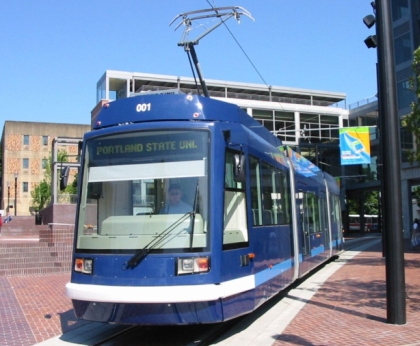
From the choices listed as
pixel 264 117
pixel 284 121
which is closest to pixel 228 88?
pixel 264 117

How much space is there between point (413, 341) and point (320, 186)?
984 centimetres

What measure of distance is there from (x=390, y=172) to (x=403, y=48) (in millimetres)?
33105

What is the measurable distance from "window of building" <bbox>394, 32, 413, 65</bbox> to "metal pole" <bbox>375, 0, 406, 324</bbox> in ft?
104

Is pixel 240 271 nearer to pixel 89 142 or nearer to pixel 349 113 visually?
pixel 89 142

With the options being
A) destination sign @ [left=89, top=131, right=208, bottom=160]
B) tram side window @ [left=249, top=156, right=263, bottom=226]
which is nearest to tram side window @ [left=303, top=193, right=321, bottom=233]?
tram side window @ [left=249, top=156, right=263, bottom=226]

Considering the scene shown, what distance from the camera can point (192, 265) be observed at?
6930 mm

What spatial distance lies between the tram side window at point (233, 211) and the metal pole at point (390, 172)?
224 centimetres

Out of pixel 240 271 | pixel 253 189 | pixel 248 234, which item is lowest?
pixel 240 271

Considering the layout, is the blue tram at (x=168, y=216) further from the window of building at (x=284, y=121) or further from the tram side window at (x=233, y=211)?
the window of building at (x=284, y=121)

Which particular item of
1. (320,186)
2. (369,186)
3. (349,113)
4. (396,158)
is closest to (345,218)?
(369,186)

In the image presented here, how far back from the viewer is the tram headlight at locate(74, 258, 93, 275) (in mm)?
7371

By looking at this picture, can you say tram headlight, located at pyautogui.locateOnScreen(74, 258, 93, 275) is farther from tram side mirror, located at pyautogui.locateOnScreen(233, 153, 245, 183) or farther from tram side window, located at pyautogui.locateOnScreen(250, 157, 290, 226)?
tram side window, located at pyautogui.locateOnScreen(250, 157, 290, 226)

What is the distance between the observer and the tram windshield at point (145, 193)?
7.10m

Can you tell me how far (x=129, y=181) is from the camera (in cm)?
752
